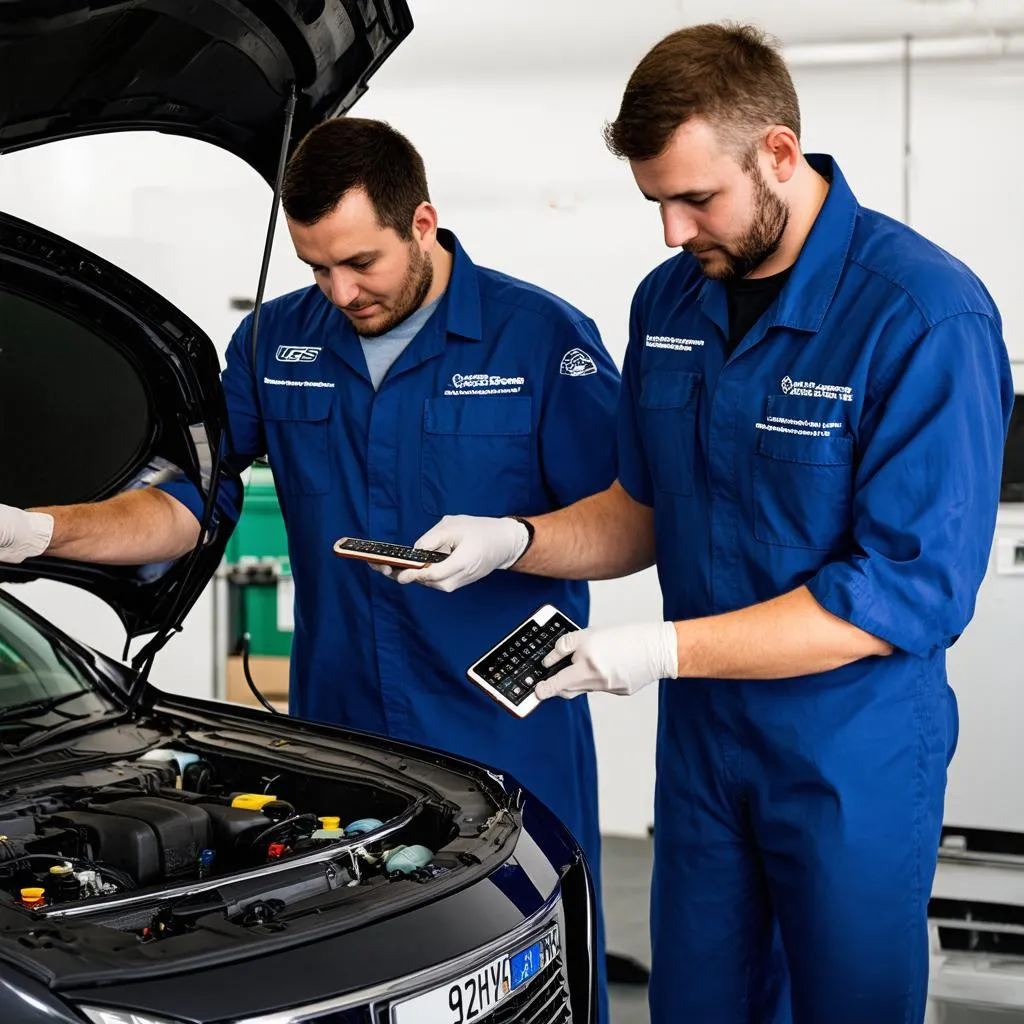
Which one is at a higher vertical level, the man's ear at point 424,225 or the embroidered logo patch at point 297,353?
the man's ear at point 424,225

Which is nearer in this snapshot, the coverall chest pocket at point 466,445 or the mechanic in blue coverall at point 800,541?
the mechanic in blue coverall at point 800,541

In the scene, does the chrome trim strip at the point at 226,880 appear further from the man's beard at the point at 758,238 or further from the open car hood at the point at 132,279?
the man's beard at the point at 758,238

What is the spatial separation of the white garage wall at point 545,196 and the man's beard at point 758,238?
2.12 m

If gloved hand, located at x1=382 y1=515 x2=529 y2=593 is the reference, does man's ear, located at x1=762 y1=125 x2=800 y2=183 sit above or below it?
above

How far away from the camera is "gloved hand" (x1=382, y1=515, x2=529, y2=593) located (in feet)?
7.02

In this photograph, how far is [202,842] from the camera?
1.80m

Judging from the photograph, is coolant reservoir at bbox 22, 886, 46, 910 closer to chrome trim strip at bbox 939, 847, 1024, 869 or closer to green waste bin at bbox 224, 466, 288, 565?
chrome trim strip at bbox 939, 847, 1024, 869

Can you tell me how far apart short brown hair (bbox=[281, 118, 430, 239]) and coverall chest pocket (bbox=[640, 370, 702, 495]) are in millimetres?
557

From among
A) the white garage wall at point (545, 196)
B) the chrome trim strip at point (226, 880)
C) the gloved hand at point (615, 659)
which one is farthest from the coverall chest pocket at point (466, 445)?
the white garage wall at point (545, 196)

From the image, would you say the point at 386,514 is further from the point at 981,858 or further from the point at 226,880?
the point at 981,858

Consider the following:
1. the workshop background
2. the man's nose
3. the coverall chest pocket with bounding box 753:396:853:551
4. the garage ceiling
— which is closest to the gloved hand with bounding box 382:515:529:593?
the coverall chest pocket with bounding box 753:396:853:551

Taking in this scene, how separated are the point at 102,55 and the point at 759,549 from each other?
1.13 meters

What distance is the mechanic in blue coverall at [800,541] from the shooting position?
1808 millimetres

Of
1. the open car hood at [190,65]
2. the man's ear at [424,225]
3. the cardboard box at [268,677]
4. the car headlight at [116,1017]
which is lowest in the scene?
the cardboard box at [268,677]
